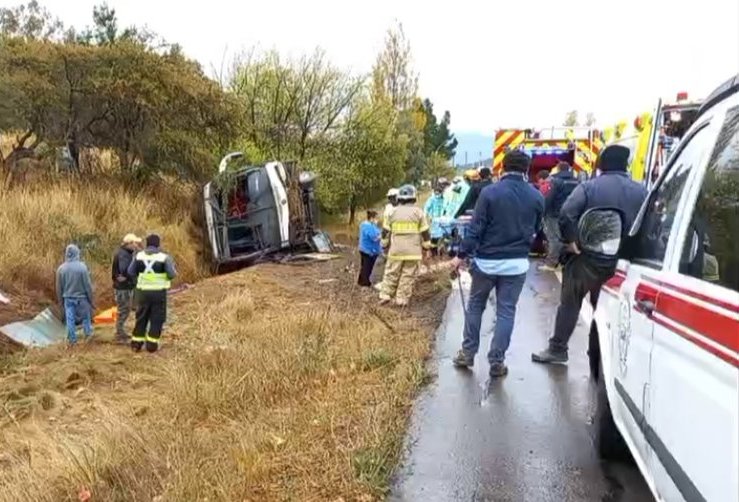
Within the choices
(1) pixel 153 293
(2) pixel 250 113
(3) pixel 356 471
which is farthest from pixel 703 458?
(2) pixel 250 113

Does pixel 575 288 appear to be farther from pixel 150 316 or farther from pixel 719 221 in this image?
pixel 150 316

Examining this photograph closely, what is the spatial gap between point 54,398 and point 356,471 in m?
5.41

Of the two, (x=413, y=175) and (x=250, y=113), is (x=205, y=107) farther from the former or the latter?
(x=413, y=175)

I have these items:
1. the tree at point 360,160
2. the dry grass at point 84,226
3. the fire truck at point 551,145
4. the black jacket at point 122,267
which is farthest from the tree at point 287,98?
the black jacket at point 122,267

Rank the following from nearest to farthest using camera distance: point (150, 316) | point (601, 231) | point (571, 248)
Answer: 1. point (601, 231)
2. point (571, 248)
3. point (150, 316)

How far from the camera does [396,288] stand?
10055mm

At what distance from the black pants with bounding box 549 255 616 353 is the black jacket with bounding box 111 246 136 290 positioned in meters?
7.02

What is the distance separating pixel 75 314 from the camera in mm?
11547

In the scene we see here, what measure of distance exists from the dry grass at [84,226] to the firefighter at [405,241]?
6.98 metres

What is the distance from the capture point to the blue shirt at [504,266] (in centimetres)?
585

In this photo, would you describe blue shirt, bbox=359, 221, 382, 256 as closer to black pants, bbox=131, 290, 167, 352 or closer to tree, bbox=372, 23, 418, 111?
black pants, bbox=131, 290, 167, 352

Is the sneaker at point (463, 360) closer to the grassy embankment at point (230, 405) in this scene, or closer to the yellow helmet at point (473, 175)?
the grassy embankment at point (230, 405)

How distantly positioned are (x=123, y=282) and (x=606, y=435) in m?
8.51

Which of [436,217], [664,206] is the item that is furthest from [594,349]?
[436,217]
